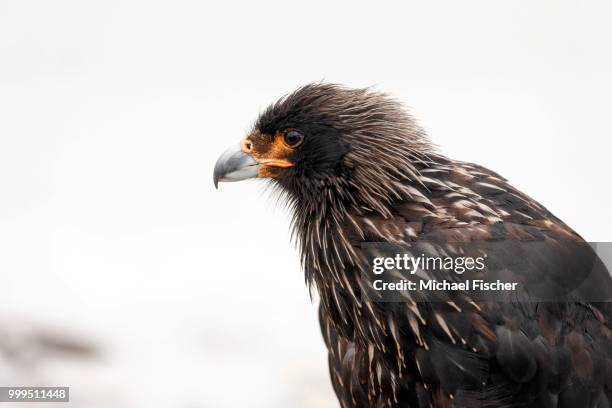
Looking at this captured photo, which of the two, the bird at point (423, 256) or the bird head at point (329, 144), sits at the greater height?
the bird head at point (329, 144)

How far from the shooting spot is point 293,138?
265 cm

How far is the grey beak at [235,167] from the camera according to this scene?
2.72 meters

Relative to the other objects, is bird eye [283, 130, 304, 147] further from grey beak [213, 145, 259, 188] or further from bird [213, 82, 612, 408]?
grey beak [213, 145, 259, 188]

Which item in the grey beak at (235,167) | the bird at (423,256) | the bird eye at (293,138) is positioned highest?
the bird eye at (293,138)

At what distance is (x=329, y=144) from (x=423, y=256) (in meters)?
0.47

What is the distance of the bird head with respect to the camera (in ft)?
8.45

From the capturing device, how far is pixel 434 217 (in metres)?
2.49

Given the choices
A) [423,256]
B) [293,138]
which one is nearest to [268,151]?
[293,138]

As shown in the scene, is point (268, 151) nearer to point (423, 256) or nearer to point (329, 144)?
point (329, 144)

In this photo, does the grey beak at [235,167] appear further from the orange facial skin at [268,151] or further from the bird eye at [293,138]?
the bird eye at [293,138]

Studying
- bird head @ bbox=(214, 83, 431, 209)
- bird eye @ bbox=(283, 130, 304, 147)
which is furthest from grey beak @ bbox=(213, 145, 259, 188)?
bird eye @ bbox=(283, 130, 304, 147)

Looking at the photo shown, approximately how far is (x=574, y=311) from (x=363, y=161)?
0.78 metres

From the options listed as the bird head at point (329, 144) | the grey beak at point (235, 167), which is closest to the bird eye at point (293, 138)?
the bird head at point (329, 144)

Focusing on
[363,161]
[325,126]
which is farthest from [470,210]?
[325,126]
